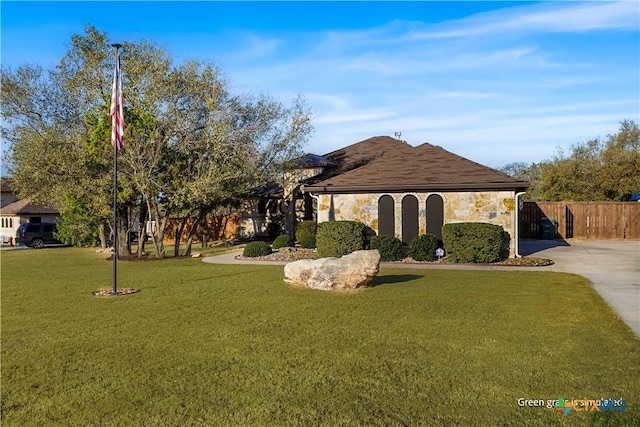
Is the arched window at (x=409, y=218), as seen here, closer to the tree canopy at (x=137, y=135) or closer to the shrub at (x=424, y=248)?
the shrub at (x=424, y=248)

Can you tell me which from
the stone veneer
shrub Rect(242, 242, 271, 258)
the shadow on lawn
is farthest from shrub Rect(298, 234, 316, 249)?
the shadow on lawn

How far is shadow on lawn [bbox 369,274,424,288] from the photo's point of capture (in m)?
12.9

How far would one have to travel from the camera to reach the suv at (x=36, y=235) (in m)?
30.5

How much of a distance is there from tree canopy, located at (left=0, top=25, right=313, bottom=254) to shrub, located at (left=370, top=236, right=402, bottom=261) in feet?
19.6

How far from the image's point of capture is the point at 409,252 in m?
18.5

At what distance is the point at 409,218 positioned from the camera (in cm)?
1947

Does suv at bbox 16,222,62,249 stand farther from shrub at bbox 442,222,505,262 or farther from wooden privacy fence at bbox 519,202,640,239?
wooden privacy fence at bbox 519,202,640,239

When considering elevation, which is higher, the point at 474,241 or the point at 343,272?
the point at 474,241

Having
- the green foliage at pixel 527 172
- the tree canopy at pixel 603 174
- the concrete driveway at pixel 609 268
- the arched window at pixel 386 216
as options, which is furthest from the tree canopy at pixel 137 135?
the green foliage at pixel 527 172

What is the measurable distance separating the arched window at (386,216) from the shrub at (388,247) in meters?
1.46

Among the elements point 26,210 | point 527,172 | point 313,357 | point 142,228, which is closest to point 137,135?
point 142,228

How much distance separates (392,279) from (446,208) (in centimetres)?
628

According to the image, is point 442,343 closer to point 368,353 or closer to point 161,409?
point 368,353

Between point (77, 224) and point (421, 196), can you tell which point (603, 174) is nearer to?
point (421, 196)
